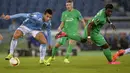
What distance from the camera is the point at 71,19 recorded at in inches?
596

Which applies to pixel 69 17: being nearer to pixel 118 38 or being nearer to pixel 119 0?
pixel 118 38

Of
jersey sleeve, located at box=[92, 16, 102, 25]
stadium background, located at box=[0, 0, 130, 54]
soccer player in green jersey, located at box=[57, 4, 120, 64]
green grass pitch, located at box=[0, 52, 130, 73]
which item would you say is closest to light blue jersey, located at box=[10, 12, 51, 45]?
green grass pitch, located at box=[0, 52, 130, 73]

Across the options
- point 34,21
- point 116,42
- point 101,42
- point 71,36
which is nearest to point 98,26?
point 101,42

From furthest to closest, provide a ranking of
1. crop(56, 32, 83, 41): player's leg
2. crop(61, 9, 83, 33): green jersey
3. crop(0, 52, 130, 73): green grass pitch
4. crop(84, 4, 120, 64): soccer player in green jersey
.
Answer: crop(61, 9, 83, 33): green jersey < crop(56, 32, 83, 41): player's leg < crop(84, 4, 120, 64): soccer player in green jersey < crop(0, 52, 130, 73): green grass pitch

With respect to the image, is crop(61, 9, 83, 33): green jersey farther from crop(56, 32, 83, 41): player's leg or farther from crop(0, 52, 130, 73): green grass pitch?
crop(0, 52, 130, 73): green grass pitch

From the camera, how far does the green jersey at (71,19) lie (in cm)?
1502

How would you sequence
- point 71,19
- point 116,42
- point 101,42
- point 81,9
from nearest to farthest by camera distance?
point 101,42 → point 71,19 → point 116,42 → point 81,9

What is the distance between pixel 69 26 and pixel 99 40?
2.81 meters

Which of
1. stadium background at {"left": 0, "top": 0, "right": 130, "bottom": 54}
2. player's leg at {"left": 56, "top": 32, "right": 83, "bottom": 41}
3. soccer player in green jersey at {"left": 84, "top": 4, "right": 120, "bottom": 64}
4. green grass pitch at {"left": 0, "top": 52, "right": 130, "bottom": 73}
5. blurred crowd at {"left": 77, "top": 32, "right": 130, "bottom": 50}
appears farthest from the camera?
stadium background at {"left": 0, "top": 0, "right": 130, "bottom": 54}

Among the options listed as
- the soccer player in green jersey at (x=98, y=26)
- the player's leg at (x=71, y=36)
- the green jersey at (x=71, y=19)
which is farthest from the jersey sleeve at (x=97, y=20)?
the green jersey at (x=71, y=19)

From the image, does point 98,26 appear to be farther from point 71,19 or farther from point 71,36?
point 71,19

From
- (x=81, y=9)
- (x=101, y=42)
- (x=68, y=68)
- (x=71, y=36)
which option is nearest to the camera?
(x=68, y=68)

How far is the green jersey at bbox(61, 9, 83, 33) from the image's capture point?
15016 mm

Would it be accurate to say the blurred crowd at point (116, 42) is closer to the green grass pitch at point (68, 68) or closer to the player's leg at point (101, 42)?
the green grass pitch at point (68, 68)
